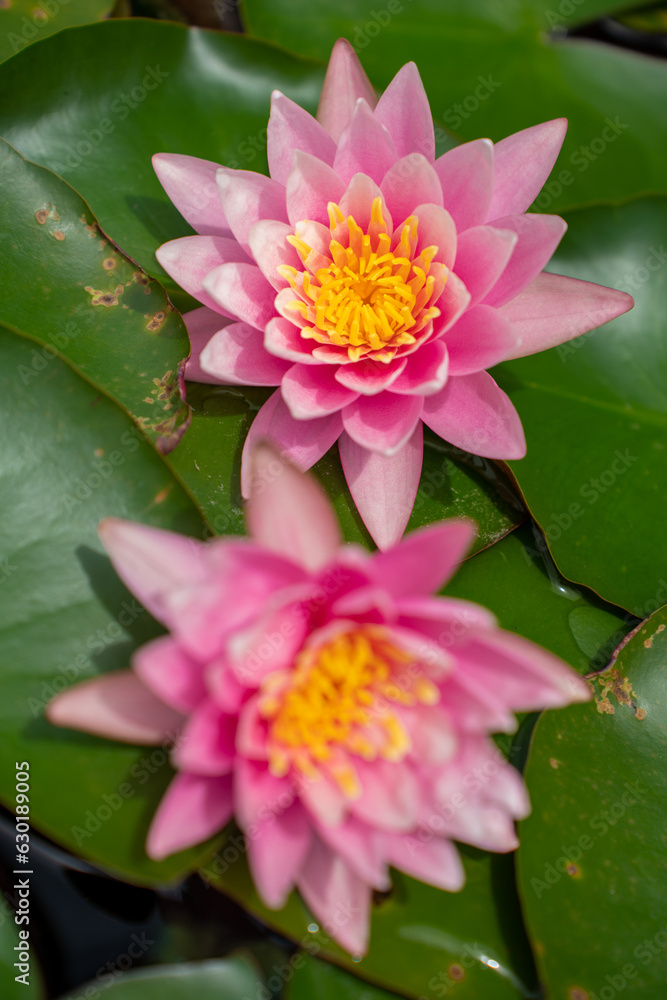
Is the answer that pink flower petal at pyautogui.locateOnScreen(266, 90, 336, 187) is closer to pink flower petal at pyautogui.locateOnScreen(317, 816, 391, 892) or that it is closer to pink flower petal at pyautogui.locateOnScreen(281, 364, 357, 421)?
pink flower petal at pyautogui.locateOnScreen(281, 364, 357, 421)

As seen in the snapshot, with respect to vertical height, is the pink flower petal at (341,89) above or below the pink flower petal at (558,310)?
above

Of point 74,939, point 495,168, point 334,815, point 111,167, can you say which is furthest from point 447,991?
point 111,167

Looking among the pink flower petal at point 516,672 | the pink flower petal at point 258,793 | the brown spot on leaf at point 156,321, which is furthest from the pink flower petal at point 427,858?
the brown spot on leaf at point 156,321

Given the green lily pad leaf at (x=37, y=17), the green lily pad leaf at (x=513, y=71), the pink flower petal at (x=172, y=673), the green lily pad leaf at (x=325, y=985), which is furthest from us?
the green lily pad leaf at (x=513, y=71)

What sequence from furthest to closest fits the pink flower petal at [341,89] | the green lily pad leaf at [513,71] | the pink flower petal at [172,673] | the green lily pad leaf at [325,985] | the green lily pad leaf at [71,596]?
the green lily pad leaf at [513,71] → the pink flower petal at [341,89] → the green lily pad leaf at [325,985] → the green lily pad leaf at [71,596] → the pink flower petal at [172,673]

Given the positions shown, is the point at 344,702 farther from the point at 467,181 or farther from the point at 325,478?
the point at 467,181

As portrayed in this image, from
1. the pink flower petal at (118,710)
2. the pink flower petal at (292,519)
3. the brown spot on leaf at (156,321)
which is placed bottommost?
the pink flower petal at (118,710)

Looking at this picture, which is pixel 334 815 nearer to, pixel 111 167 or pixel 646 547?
pixel 646 547

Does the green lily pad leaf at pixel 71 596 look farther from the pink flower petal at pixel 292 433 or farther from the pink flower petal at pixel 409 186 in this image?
the pink flower petal at pixel 409 186
